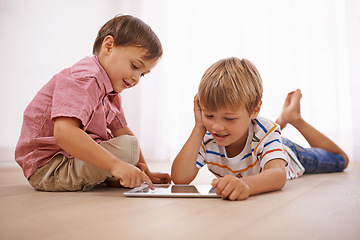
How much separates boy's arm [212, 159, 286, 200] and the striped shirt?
0.13ft

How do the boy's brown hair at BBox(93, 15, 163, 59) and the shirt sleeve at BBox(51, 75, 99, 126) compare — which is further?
the boy's brown hair at BBox(93, 15, 163, 59)

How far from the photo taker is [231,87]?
3.07ft

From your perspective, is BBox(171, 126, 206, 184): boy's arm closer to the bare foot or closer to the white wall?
the bare foot

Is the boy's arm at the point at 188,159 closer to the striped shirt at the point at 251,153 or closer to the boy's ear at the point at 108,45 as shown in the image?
the striped shirt at the point at 251,153

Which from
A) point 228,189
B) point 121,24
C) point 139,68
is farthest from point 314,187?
point 121,24

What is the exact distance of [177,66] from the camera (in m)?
2.67

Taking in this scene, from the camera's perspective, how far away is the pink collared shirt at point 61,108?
89cm

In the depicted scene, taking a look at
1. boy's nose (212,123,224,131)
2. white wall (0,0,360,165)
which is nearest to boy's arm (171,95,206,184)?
boy's nose (212,123,224,131)

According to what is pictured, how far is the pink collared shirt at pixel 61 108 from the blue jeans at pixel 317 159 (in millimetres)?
808

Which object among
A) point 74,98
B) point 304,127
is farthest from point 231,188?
point 304,127

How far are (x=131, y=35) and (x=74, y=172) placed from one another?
17.1 inches

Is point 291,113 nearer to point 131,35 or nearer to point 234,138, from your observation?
point 234,138

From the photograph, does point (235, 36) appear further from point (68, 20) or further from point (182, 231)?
point (182, 231)

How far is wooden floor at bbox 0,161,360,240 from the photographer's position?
0.52 m
